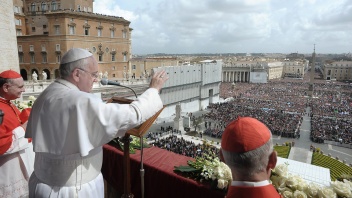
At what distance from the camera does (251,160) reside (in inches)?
62.7

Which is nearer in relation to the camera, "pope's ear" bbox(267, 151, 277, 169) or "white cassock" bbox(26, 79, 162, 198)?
"pope's ear" bbox(267, 151, 277, 169)

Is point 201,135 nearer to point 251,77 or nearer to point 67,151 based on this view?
point 67,151

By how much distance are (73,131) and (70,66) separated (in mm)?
550

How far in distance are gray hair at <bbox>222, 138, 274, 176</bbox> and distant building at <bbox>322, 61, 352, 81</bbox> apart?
123 meters

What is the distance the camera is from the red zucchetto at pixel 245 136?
1.59 meters

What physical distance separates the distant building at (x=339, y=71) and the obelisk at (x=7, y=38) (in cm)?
12115

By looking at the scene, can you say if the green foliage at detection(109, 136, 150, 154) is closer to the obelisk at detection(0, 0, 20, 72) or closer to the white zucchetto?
the white zucchetto

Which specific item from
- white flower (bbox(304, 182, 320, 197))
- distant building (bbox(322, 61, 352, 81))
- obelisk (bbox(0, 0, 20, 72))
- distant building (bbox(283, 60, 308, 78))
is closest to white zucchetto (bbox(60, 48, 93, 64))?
white flower (bbox(304, 182, 320, 197))

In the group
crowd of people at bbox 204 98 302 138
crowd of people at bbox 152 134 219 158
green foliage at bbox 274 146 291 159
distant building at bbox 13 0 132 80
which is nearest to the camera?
crowd of people at bbox 152 134 219 158

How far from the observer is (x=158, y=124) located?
3088cm

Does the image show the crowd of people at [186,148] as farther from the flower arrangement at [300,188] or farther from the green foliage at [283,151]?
the flower arrangement at [300,188]

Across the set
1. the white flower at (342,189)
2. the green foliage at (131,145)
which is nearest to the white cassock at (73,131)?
the green foliage at (131,145)

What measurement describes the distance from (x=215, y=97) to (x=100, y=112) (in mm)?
44026

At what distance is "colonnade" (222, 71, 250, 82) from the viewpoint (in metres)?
91.7
